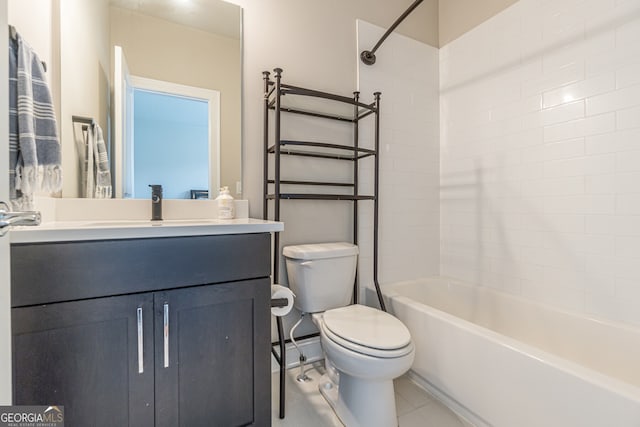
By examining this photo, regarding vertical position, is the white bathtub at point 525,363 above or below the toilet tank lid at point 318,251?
below

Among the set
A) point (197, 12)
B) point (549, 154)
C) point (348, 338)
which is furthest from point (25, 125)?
point (549, 154)

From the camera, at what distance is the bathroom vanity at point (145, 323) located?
80 cm

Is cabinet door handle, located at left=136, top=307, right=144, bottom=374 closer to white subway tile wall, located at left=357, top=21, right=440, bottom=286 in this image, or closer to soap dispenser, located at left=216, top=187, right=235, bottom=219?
soap dispenser, located at left=216, top=187, right=235, bottom=219

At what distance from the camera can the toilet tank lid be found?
1.58m

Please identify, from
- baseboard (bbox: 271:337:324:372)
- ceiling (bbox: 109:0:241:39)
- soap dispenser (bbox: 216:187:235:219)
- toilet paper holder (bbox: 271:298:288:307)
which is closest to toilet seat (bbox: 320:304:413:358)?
toilet paper holder (bbox: 271:298:288:307)

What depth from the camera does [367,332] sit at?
1.29 m

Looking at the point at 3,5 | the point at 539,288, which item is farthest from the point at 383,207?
the point at 3,5

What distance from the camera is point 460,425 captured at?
1342 mm

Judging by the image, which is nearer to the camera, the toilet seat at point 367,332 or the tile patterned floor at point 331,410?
the toilet seat at point 367,332

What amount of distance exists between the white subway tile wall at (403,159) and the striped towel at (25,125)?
1617mm

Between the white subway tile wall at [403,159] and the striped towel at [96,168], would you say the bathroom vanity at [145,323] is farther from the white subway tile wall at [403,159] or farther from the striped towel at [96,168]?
the white subway tile wall at [403,159]

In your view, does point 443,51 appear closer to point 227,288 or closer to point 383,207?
point 383,207

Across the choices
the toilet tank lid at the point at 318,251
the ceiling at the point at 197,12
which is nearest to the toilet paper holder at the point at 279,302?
the toilet tank lid at the point at 318,251

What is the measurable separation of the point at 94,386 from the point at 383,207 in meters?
1.77
